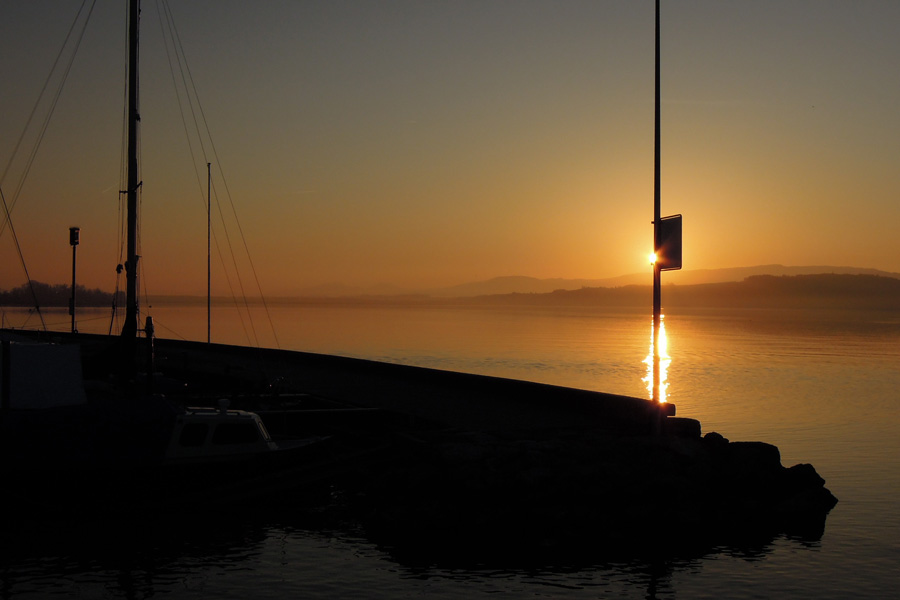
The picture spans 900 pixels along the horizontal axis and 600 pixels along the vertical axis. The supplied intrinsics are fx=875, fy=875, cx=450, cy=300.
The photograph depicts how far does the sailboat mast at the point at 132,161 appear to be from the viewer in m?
31.6

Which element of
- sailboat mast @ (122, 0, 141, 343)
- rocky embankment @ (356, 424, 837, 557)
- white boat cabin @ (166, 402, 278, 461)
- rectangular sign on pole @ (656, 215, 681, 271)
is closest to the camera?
rocky embankment @ (356, 424, 837, 557)

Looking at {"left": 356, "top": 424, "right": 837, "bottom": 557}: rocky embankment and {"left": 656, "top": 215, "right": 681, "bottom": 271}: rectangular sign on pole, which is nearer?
{"left": 356, "top": 424, "right": 837, "bottom": 557}: rocky embankment

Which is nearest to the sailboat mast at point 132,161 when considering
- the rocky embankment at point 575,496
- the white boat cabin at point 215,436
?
the white boat cabin at point 215,436

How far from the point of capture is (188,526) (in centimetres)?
1991

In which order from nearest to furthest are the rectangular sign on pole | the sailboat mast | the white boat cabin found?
the white boat cabin < the rectangular sign on pole < the sailboat mast

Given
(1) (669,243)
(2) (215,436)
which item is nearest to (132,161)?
(2) (215,436)

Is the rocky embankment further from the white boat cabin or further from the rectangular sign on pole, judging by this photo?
the rectangular sign on pole

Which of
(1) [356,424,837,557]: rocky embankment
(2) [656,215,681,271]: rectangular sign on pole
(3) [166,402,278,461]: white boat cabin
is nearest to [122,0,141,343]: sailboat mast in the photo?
(3) [166,402,278,461]: white boat cabin

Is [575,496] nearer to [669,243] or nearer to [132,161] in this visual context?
[669,243]

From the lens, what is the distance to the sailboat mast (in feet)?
104

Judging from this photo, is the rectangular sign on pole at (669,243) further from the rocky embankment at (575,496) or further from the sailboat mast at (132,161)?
the sailboat mast at (132,161)

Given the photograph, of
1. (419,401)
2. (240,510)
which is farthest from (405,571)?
(419,401)

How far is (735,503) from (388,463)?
8.92 m

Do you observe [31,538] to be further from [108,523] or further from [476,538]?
[476,538]
